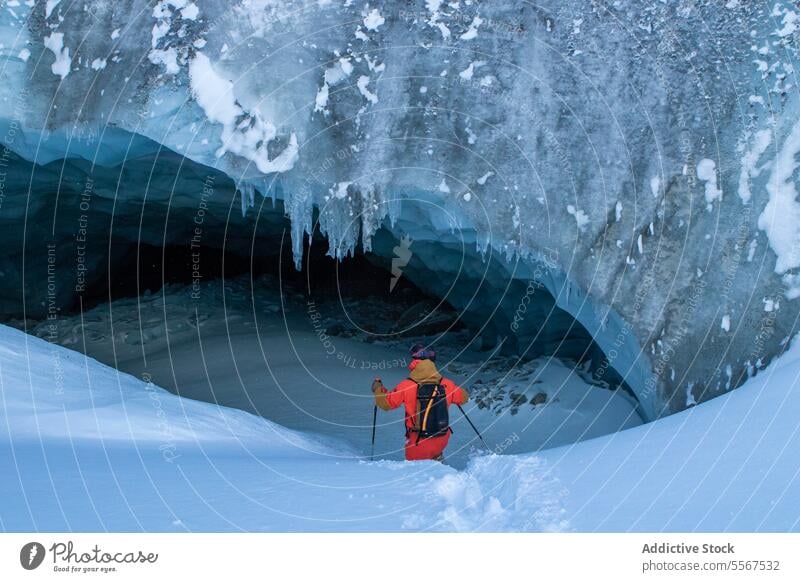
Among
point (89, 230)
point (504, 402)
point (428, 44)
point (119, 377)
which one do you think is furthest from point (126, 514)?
point (89, 230)

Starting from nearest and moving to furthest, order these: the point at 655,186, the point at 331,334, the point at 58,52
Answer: the point at 655,186 < the point at 58,52 < the point at 331,334

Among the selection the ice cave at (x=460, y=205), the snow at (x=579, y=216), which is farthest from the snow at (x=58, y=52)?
the snow at (x=579, y=216)

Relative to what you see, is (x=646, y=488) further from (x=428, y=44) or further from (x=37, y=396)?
(x=428, y=44)

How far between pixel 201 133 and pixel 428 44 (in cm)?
263

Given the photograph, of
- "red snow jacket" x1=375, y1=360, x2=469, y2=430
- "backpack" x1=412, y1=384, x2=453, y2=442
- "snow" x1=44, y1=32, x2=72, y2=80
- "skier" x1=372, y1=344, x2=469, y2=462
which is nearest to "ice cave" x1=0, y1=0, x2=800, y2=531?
"snow" x1=44, y1=32, x2=72, y2=80

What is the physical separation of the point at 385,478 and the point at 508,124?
4282mm

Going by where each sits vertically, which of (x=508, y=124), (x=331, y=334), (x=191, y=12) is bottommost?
(x=331, y=334)

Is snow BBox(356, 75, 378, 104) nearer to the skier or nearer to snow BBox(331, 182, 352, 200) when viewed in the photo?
snow BBox(331, 182, 352, 200)

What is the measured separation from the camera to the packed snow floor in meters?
3.82

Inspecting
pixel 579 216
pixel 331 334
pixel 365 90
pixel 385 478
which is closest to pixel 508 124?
pixel 579 216

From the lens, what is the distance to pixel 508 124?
765cm

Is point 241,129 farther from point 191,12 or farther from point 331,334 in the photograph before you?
point 331,334

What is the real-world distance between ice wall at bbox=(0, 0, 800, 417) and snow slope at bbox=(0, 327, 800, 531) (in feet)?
4.71

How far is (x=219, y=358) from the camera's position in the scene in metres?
11.6
